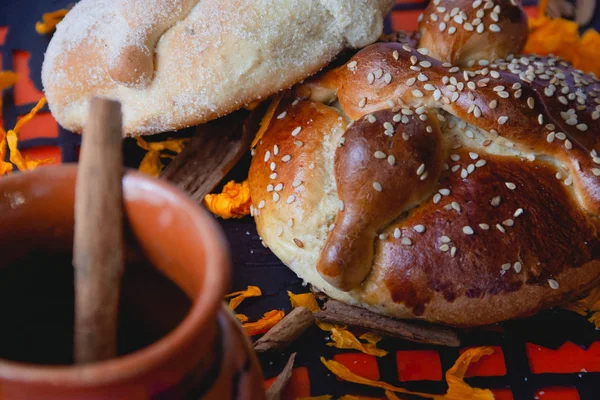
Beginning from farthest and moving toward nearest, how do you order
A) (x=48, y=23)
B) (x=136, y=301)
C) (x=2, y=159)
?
(x=48, y=23), (x=2, y=159), (x=136, y=301)

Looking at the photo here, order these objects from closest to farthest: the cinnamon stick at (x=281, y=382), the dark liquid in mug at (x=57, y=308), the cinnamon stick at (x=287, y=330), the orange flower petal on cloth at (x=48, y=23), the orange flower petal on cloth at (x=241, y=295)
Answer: the dark liquid in mug at (x=57, y=308) → the cinnamon stick at (x=281, y=382) → the cinnamon stick at (x=287, y=330) → the orange flower petal on cloth at (x=241, y=295) → the orange flower petal on cloth at (x=48, y=23)

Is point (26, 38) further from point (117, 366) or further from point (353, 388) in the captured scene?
point (117, 366)

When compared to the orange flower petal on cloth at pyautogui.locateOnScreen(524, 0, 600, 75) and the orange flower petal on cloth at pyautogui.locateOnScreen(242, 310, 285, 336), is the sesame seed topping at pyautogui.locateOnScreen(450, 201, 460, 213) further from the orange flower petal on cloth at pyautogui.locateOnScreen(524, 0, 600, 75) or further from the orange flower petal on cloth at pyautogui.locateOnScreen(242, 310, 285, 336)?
the orange flower petal on cloth at pyautogui.locateOnScreen(524, 0, 600, 75)

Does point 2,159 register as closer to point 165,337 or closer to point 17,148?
point 17,148

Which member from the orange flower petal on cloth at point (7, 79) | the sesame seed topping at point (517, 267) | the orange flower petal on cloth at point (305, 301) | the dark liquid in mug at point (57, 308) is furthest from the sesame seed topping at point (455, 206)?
the orange flower petal on cloth at point (7, 79)

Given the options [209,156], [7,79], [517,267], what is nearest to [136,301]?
[517,267]

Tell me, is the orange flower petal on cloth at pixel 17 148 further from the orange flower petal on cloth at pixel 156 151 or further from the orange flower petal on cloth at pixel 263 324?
the orange flower petal on cloth at pixel 263 324
